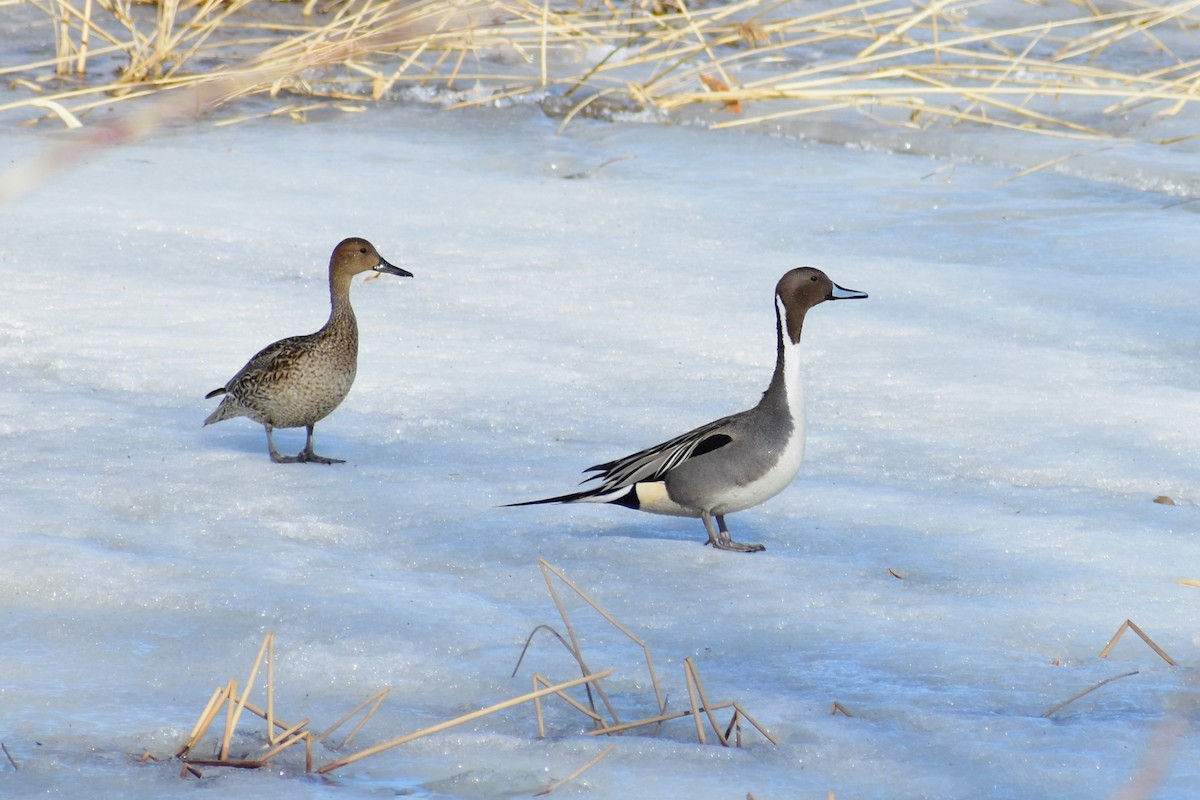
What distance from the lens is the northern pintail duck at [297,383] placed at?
14.3 feet

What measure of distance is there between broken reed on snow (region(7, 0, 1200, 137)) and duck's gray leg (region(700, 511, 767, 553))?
398 cm

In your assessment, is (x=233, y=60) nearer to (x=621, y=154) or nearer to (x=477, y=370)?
(x=621, y=154)

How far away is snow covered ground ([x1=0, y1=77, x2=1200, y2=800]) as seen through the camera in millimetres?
2543

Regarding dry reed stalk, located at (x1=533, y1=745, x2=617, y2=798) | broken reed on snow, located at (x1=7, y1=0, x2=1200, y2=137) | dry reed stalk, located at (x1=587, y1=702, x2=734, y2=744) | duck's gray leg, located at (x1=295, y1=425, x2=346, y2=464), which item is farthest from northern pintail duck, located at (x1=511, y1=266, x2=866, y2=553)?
broken reed on snow, located at (x1=7, y1=0, x2=1200, y2=137)

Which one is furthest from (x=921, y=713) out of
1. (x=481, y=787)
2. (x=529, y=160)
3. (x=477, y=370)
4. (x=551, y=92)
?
(x=551, y=92)

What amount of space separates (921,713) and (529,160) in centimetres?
577

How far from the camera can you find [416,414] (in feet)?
15.5

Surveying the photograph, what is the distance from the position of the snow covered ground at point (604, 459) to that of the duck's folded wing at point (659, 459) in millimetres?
169

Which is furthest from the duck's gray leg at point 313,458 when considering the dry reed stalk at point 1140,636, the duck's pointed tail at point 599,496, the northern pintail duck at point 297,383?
the dry reed stalk at point 1140,636

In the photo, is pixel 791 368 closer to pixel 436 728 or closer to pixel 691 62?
pixel 436 728

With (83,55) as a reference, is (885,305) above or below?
below

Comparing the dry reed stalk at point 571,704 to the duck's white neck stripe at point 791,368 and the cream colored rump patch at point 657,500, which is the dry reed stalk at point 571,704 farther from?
the duck's white neck stripe at point 791,368

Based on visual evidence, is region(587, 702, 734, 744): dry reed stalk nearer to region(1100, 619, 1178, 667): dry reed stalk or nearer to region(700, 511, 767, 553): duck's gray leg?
region(1100, 619, 1178, 667): dry reed stalk

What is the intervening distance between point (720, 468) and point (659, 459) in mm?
160
